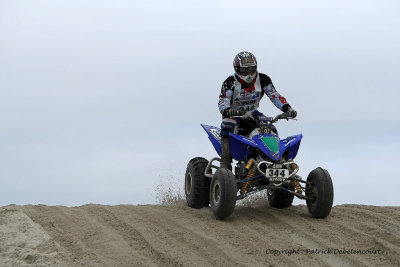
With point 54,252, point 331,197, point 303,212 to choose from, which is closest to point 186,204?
point 303,212

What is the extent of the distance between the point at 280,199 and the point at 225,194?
220 centimetres

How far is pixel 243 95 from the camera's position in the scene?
1037 centimetres

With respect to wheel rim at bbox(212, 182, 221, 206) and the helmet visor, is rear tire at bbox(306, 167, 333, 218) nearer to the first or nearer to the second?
wheel rim at bbox(212, 182, 221, 206)

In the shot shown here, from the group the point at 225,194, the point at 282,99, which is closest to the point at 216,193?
the point at 225,194

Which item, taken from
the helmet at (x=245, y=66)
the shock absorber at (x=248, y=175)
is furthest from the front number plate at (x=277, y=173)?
the helmet at (x=245, y=66)

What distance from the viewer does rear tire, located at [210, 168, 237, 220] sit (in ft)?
30.0

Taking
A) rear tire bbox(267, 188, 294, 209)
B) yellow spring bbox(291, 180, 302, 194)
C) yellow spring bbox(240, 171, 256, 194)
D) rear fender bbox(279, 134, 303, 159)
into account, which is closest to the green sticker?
rear fender bbox(279, 134, 303, 159)

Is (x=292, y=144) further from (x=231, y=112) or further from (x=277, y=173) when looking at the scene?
(x=231, y=112)

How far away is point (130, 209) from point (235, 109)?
2584 millimetres

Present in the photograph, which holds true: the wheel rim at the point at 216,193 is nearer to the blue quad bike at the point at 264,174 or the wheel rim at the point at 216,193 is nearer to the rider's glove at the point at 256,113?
the blue quad bike at the point at 264,174

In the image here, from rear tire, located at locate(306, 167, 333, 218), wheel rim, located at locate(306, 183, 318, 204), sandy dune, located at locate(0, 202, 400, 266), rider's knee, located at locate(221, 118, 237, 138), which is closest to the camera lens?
sandy dune, located at locate(0, 202, 400, 266)

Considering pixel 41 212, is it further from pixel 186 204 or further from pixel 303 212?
pixel 303 212

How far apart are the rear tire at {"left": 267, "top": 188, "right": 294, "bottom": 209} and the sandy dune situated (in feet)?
1.19

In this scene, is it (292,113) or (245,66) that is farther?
(245,66)
